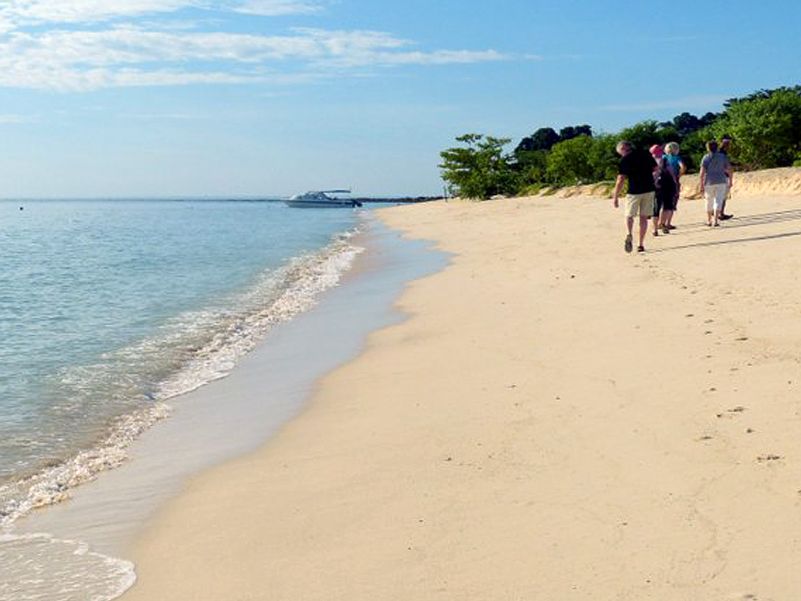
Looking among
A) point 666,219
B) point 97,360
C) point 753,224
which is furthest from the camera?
point 666,219

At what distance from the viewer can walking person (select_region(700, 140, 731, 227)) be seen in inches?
591

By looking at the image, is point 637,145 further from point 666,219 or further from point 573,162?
point 666,219

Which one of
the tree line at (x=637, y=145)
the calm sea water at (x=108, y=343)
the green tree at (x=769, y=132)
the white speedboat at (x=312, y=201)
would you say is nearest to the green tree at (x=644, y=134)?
the tree line at (x=637, y=145)

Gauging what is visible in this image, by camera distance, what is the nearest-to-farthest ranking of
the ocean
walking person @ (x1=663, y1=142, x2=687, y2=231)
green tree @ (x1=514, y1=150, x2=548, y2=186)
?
the ocean, walking person @ (x1=663, y1=142, x2=687, y2=231), green tree @ (x1=514, y1=150, x2=548, y2=186)

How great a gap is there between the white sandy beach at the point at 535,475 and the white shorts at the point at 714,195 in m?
6.75

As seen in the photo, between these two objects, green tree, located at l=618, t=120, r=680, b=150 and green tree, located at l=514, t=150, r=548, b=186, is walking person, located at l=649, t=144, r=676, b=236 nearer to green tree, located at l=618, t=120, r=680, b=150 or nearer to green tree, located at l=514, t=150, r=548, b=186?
green tree, located at l=618, t=120, r=680, b=150

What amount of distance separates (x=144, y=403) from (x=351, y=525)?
4020 millimetres

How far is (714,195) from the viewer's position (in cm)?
1527

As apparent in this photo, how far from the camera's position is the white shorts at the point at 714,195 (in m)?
→ 15.2

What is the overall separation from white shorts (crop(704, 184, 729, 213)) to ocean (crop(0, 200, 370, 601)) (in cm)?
735

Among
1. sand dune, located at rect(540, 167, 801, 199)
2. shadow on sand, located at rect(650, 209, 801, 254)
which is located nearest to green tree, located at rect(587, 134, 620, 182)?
sand dune, located at rect(540, 167, 801, 199)

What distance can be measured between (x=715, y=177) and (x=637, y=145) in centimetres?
3102

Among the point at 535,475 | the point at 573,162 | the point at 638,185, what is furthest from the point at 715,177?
the point at 573,162

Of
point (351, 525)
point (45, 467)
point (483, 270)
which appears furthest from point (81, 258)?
point (351, 525)
